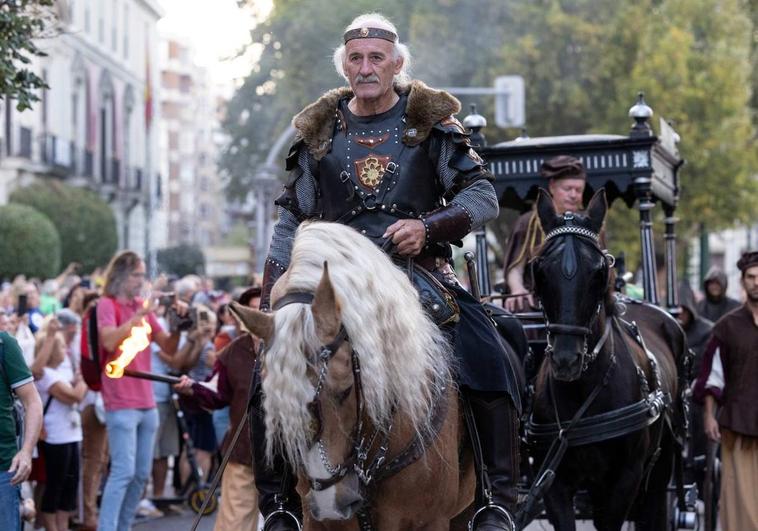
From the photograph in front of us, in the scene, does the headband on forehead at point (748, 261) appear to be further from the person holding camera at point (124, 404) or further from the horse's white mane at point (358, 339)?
the horse's white mane at point (358, 339)

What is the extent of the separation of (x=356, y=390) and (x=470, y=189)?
1299mm

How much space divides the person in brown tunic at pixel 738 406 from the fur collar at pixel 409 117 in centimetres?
423

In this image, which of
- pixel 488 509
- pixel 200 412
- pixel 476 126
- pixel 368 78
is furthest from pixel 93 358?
pixel 488 509

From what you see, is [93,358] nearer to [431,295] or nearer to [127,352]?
[127,352]

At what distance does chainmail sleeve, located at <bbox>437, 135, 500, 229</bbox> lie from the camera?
627 centimetres

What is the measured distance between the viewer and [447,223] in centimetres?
610

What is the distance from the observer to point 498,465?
20.6ft

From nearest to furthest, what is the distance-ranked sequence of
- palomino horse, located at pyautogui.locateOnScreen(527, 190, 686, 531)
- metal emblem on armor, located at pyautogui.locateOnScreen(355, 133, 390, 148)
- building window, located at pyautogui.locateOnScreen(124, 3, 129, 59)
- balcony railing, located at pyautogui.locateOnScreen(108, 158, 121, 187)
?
1. metal emblem on armor, located at pyautogui.locateOnScreen(355, 133, 390, 148)
2. palomino horse, located at pyautogui.locateOnScreen(527, 190, 686, 531)
3. balcony railing, located at pyautogui.locateOnScreen(108, 158, 121, 187)
4. building window, located at pyautogui.locateOnScreen(124, 3, 129, 59)

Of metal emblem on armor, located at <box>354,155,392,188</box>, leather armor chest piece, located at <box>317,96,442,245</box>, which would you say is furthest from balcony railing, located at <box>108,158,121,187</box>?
metal emblem on armor, located at <box>354,155,392,188</box>

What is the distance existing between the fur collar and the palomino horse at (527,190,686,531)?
1992mm

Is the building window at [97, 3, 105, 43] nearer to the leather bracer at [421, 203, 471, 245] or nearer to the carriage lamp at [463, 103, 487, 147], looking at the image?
the carriage lamp at [463, 103, 487, 147]

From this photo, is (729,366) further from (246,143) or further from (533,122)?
(246,143)

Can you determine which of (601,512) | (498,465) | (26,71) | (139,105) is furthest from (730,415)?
(139,105)

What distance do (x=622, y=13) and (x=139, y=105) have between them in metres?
30.2
